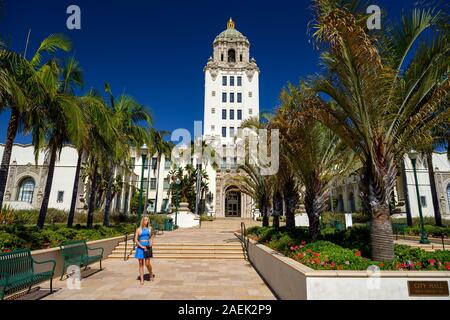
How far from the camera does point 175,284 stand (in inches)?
284

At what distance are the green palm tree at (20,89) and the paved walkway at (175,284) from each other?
14.4ft

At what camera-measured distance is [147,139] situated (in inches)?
744

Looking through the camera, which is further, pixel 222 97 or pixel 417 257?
pixel 222 97

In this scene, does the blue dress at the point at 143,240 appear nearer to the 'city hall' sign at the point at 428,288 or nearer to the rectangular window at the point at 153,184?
the 'city hall' sign at the point at 428,288

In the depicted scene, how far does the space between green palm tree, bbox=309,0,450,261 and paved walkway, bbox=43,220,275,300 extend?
3.41 meters

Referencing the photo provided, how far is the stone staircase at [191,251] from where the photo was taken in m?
12.0

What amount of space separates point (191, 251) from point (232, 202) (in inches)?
1194

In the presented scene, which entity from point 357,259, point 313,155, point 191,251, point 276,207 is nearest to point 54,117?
point 191,251

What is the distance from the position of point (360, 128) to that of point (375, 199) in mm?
1695

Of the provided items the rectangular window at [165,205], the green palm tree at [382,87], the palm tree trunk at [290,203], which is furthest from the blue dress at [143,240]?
the rectangular window at [165,205]

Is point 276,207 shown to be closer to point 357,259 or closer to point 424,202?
point 357,259
